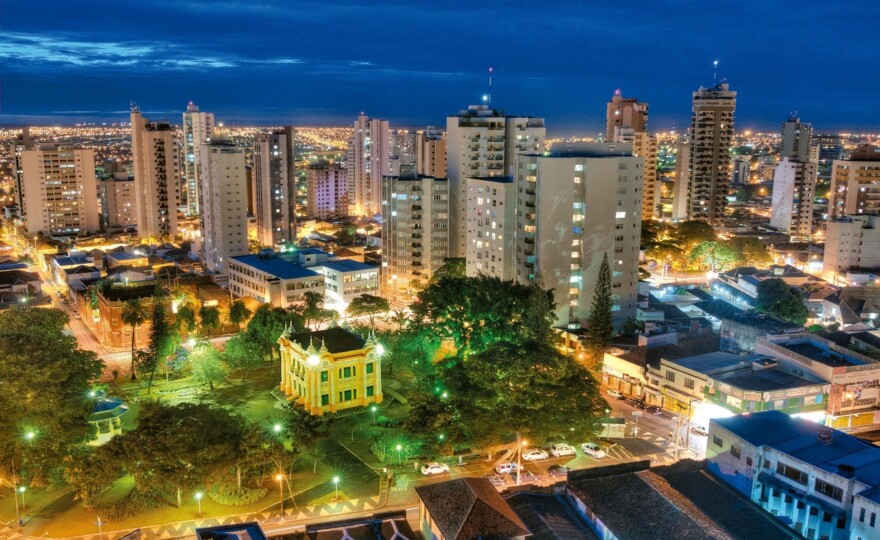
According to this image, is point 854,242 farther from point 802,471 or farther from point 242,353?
point 242,353

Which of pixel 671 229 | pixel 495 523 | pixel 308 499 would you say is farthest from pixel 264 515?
pixel 671 229

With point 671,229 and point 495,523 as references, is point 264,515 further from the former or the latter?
point 671,229

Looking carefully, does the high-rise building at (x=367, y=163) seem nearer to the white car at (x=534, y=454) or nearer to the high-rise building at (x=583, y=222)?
the high-rise building at (x=583, y=222)

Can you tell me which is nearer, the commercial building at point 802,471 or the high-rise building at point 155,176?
the commercial building at point 802,471

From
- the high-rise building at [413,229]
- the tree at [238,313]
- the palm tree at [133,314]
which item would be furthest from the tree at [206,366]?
the high-rise building at [413,229]

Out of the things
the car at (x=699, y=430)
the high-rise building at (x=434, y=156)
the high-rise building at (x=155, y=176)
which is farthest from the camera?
the high-rise building at (x=434, y=156)

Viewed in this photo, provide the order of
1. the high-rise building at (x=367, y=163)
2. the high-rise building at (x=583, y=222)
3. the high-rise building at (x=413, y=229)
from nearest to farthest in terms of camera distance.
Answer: the high-rise building at (x=583, y=222) → the high-rise building at (x=413, y=229) → the high-rise building at (x=367, y=163)
